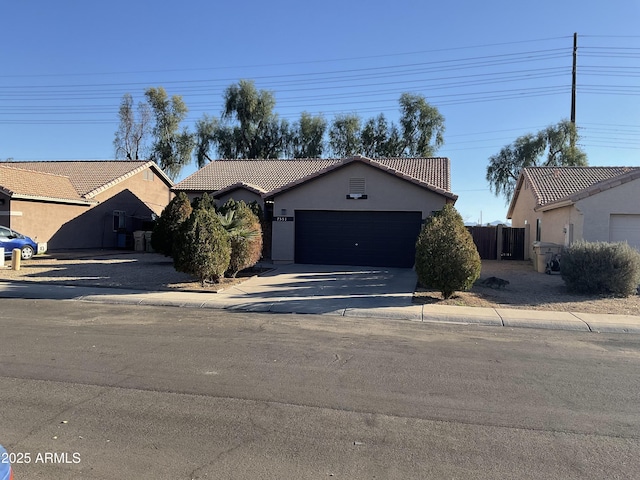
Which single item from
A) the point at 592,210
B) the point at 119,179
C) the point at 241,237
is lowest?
the point at 241,237

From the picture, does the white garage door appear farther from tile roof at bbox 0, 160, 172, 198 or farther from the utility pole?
tile roof at bbox 0, 160, 172, 198

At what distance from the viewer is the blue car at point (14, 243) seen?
19.5 m

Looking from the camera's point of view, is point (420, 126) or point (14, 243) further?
point (420, 126)

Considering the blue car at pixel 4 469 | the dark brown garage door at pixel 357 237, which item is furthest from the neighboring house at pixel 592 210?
the blue car at pixel 4 469

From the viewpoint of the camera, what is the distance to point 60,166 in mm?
32562

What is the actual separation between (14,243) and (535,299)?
1991cm

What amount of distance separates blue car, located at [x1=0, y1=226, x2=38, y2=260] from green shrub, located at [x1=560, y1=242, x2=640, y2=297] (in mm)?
20726

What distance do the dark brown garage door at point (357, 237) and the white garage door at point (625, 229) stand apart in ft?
23.4

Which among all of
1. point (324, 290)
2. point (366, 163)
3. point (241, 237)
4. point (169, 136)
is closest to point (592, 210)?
point (366, 163)

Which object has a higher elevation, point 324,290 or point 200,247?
point 200,247

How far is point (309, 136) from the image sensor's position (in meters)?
46.1

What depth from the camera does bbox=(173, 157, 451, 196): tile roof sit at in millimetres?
25048

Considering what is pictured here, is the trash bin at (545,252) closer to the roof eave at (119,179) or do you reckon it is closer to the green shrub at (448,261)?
the green shrub at (448,261)

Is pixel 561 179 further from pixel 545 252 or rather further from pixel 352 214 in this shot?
pixel 352 214
